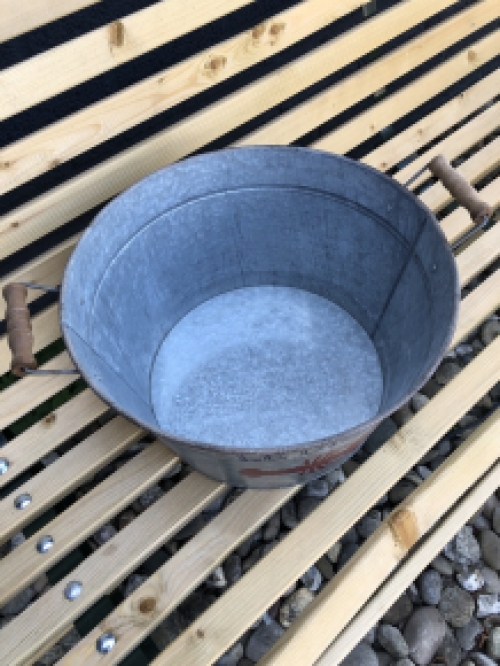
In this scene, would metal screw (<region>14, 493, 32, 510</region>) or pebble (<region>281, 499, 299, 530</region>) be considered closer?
metal screw (<region>14, 493, 32, 510</region>)

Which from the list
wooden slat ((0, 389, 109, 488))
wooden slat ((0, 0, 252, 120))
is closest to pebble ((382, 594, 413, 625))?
wooden slat ((0, 389, 109, 488))

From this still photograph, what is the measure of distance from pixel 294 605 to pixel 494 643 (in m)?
0.44

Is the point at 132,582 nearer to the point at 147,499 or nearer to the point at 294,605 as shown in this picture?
the point at 147,499

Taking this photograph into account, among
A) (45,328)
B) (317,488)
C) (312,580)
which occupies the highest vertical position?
(45,328)

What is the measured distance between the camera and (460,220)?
5.57 ft

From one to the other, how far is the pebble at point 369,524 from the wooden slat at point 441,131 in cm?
95

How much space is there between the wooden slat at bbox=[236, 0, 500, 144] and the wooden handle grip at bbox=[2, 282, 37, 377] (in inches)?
31.4

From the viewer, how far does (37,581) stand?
135cm

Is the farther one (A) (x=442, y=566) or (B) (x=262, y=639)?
(A) (x=442, y=566)

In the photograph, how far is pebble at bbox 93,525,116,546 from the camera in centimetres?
138

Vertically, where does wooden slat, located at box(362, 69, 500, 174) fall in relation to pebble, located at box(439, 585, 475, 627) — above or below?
above

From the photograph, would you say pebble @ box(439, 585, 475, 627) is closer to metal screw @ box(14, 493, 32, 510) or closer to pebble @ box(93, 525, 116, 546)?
pebble @ box(93, 525, 116, 546)

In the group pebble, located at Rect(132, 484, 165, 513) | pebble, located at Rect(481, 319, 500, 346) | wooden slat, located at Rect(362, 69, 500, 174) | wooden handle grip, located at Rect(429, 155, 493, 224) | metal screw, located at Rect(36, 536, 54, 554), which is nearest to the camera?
wooden handle grip, located at Rect(429, 155, 493, 224)

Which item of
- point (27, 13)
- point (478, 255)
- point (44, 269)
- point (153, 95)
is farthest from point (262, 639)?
point (27, 13)
